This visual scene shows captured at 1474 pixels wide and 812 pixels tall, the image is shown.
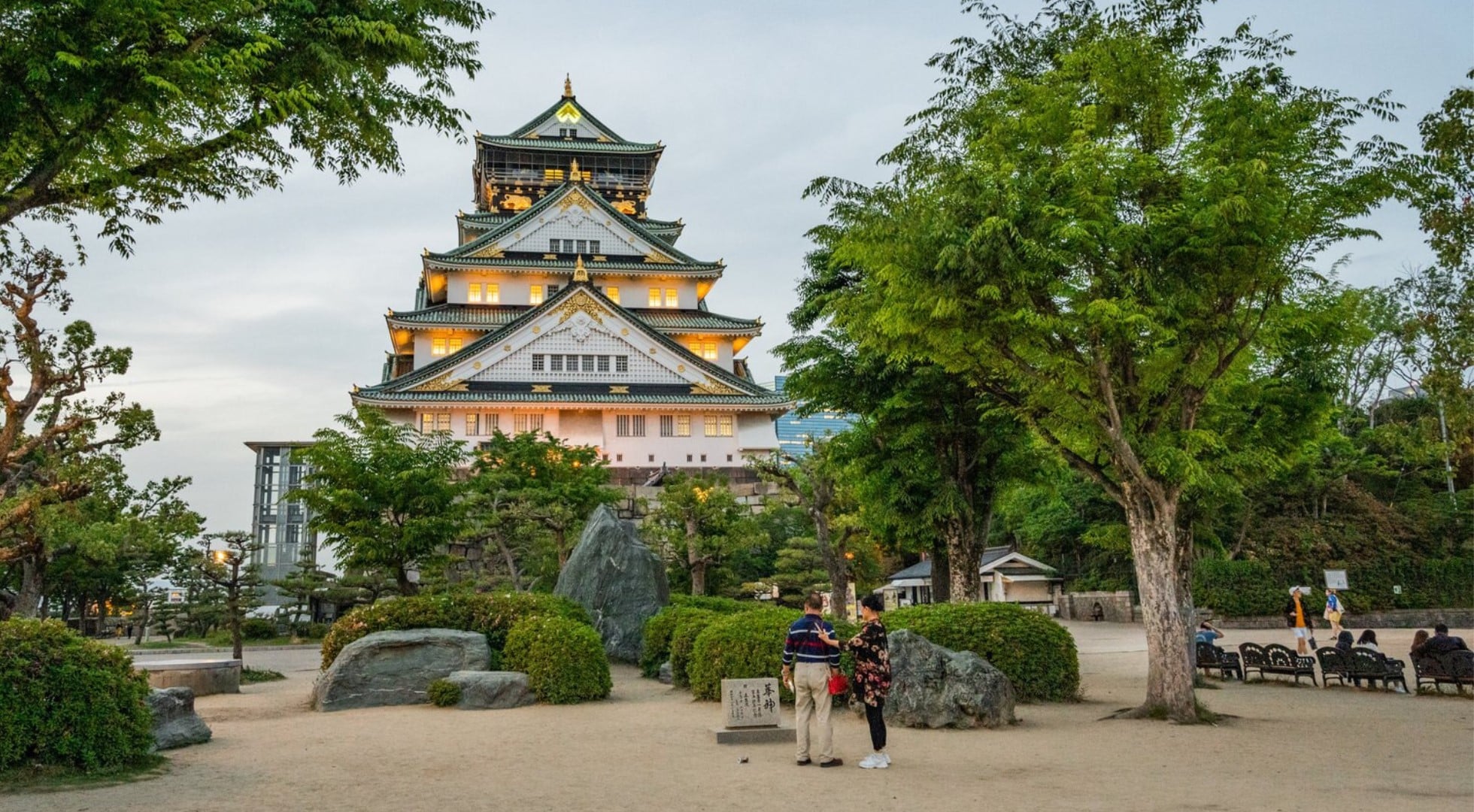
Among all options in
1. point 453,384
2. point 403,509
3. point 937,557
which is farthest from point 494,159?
point 937,557

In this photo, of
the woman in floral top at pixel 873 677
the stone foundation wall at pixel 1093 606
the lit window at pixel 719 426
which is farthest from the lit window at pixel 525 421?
the woman in floral top at pixel 873 677

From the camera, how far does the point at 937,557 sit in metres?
21.0

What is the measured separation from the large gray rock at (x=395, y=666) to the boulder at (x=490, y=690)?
0.82 metres

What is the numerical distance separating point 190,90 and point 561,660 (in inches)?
382

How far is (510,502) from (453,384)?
18.9 meters

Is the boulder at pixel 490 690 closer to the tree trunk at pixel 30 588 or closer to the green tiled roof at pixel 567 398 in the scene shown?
the tree trunk at pixel 30 588

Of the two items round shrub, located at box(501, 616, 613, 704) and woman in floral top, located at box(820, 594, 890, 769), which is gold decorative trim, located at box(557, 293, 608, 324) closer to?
round shrub, located at box(501, 616, 613, 704)

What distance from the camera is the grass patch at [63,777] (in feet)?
26.5

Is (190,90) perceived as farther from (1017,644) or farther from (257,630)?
(257,630)

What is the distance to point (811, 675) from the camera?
29.7 feet

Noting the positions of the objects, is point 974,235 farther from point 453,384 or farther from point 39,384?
point 453,384

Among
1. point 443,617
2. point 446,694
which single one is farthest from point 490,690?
point 443,617

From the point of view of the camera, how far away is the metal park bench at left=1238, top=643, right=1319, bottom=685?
16.8 metres

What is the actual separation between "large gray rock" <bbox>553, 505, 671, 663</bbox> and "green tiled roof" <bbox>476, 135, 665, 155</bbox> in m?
42.7
